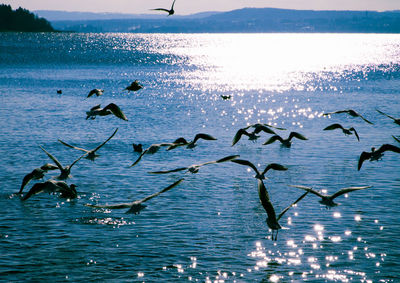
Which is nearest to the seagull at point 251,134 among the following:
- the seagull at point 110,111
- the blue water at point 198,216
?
the blue water at point 198,216

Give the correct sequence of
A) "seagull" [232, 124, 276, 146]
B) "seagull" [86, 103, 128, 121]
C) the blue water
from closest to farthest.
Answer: the blue water, "seagull" [86, 103, 128, 121], "seagull" [232, 124, 276, 146]

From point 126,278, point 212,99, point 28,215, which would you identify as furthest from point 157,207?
point 212,99

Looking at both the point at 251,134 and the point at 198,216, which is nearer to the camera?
the point at 198,216

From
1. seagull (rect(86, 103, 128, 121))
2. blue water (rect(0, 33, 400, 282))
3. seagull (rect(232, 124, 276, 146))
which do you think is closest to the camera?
blue water (rect(0, 33, 400, 282))

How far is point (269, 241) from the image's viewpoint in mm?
16359

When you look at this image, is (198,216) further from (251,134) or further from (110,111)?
(251,134)

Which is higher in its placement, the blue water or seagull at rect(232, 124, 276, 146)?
seagull at rect(232, 124, 276, 146)

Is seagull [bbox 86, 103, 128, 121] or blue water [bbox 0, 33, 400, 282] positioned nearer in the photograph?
blue water [bbox 0, 33, 400, 282]

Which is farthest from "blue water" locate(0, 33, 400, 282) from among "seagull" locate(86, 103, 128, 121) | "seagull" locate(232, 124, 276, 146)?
"seagull" locate(86, 103, 128, 121)

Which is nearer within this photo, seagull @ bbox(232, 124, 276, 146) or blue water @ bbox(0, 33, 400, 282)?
blue water @ bbox(0, 33, 400, 282)

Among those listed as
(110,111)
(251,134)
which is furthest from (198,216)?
(251,134)

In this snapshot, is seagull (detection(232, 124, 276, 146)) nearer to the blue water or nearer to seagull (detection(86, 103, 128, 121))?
the blue water

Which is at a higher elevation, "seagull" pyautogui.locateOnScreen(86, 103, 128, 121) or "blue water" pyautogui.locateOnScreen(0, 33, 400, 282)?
"seagull" pyautogui.locateOnScreen(86, 103, 128, 121)

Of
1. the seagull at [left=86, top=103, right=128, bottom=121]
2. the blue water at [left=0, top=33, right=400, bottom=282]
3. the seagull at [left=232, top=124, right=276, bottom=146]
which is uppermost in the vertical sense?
the seagull at [left=86, top=103, right=128, bottom=121]
